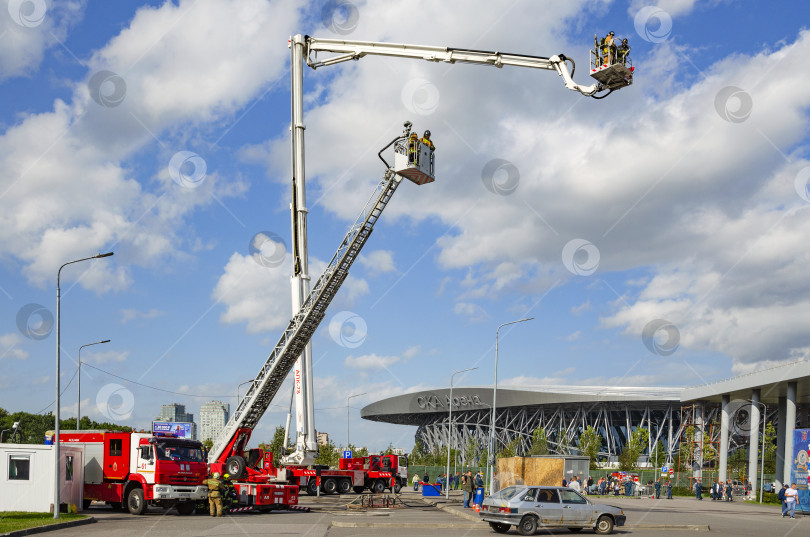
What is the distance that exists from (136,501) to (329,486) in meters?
18.2

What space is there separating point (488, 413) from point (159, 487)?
107 meters

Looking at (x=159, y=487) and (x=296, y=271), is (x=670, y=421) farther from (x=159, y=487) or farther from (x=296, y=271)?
(x=159, y=487)

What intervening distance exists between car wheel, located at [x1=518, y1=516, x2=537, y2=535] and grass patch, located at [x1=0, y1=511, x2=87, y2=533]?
13160 millimetres

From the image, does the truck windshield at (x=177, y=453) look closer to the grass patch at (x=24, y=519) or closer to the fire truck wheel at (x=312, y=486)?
the grass patch at (x=24, y=519)

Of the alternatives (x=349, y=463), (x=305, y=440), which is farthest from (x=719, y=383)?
(x=305, y=440)

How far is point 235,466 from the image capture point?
107 ft

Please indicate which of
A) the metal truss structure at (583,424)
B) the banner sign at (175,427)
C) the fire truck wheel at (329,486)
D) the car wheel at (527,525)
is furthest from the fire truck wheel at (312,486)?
the metal truss structure at (583,424)

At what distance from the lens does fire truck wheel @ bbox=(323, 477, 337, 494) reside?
45719mm

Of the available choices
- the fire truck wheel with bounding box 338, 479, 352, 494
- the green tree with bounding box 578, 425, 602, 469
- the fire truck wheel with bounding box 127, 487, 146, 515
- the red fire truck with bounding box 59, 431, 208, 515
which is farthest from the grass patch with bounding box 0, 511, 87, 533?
the green tree with bounding box 578, 425, 602, 469

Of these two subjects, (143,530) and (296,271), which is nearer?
(143,530)

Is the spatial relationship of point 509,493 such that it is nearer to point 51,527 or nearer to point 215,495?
point 215,495

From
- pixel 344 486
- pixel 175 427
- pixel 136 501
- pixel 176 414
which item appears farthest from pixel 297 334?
pixel 176 414

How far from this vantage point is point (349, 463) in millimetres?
48469

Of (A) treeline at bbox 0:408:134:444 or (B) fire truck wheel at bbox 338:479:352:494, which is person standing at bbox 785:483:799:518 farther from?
(A) treeline at bbox 0:408:134:444
